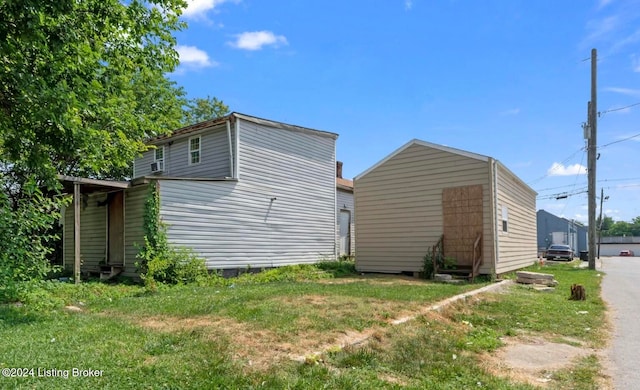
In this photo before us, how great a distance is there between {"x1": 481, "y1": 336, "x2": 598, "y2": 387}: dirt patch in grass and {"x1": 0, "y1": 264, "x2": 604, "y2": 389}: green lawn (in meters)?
0.16

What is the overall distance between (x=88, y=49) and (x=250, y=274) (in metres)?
9.76

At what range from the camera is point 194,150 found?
1636cm

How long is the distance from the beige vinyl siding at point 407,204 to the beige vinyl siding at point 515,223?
94cm

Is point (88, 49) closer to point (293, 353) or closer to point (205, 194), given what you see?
point (293, 353)

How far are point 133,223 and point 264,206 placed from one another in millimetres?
4362

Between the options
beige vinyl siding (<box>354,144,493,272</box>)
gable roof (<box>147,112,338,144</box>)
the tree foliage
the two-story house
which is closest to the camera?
the two-story house

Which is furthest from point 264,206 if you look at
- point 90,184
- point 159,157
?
point 159,157

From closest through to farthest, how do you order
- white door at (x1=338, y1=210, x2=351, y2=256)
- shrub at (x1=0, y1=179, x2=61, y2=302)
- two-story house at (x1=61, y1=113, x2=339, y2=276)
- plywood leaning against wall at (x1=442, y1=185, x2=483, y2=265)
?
shrub at (x1=0, y1=179, x2=61, y2=302)
two-story house at (x1=61, y1=113, x2=339, y2=276)
plywood leaning against wall at (x1=442, y1=185, x2=483, y2=265)
white door at (x1=338, y1=210, x2=351, y2=256)

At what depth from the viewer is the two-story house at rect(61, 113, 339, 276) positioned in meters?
12.9

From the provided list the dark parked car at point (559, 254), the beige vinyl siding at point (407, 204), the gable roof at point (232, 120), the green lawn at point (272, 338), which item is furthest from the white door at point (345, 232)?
the dark parked car at point (559, 254)

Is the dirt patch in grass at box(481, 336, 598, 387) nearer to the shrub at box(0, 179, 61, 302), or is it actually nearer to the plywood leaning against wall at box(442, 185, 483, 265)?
the plywood leaning against wall at box(442, 185, 483, 265)

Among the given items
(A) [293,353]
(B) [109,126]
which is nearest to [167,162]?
(B) [109,126]

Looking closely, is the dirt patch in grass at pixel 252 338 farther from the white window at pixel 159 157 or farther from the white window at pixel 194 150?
the white window at pixel 159 157

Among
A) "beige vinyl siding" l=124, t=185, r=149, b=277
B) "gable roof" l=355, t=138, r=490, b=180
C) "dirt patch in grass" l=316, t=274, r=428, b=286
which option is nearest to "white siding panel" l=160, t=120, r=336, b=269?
"beige vinyl siding" l=124, t=185, r=149, b=277
